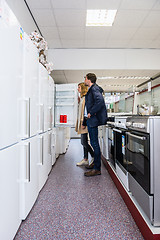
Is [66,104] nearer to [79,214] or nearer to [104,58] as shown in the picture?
[104,58]

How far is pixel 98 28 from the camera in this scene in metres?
3.51

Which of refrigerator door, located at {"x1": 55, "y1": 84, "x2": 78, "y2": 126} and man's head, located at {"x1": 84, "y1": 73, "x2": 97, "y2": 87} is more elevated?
man's head, located at {"x1": 84, "y1": 73, "x2": 97, "y2": 87}

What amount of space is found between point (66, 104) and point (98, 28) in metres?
1.69

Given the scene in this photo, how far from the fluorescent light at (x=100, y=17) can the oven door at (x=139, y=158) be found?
8.02ft

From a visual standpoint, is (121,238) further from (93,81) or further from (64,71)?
(64,71)

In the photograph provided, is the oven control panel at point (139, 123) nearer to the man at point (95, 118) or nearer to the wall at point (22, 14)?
the man at point (95, 118)

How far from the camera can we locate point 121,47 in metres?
4.46

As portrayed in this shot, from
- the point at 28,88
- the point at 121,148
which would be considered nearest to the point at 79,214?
the point at 121,148

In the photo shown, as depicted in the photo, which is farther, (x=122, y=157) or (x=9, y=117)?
(x=122, y=157)

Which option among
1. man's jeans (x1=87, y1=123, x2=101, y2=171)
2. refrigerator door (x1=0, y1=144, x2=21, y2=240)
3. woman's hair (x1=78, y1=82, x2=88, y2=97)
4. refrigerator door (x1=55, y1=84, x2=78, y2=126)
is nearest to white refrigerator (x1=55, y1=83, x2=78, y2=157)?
refrigerator door (x1=55, y1=84, x2=78, y2=126)

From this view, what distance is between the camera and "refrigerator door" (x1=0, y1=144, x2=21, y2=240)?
0.98 m

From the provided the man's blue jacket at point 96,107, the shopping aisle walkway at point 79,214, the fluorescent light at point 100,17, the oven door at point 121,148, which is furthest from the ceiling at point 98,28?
the shopping aisle walkway at point 79,214

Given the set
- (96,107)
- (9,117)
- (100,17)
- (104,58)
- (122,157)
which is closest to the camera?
(9,117)

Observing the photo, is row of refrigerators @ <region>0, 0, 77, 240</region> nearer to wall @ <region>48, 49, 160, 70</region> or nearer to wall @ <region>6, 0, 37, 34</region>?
wall @ <region>6, 0, 37, 34</region>
